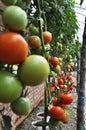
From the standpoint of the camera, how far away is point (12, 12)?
59 centimetres

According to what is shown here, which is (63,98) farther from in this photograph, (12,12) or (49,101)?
(12,12)

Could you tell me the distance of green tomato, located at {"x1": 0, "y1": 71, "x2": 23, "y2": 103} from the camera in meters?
0.58

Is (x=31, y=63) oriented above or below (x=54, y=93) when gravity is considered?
above

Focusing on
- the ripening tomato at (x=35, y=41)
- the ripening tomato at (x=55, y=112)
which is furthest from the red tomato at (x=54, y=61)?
the ripening tomato at (x=35, y=41)

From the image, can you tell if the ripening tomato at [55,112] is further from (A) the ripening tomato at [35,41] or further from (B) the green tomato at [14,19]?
(B) the green tomato at [14,19]

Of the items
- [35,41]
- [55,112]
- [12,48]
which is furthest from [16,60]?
[55,112]

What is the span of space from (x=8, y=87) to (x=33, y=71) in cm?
5

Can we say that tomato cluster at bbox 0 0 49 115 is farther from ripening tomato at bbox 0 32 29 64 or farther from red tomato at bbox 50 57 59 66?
red tomato at bbox 50 57 59 66

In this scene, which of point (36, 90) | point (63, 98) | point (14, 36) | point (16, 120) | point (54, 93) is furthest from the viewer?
point (36, 90)

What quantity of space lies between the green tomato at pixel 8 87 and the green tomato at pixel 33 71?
0.05ft

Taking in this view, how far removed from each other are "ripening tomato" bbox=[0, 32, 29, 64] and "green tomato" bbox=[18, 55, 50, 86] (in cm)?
2

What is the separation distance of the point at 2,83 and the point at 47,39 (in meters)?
0.27

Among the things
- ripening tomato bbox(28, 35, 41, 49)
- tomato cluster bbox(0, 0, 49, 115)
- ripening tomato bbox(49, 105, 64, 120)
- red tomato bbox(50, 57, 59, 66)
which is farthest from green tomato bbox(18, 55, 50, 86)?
red tomato bbox(50, 57, 59, 66)

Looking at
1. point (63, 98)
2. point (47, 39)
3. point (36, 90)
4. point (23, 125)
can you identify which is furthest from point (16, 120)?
point (47, 39)
